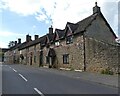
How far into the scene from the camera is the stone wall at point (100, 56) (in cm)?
2577

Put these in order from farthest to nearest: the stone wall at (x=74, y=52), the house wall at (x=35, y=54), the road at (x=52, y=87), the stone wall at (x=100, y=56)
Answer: the house wall at (x=35, y=54)
the stone wall at (x=74, y=52)
the stone wall at (x=100, y=56)
the road at (x=52, y=87)

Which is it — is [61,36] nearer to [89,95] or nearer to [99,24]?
[99,24]

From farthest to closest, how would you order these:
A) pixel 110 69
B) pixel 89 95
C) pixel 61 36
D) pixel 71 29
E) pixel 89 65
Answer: pixel 61 36, pixel 71 29, pixel 89 65, pixel 110 69, pixel 89 95

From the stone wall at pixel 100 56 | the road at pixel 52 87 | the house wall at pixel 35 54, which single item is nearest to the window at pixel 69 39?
the stone wall at pixel 100 56

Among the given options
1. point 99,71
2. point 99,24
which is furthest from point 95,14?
point 99,71

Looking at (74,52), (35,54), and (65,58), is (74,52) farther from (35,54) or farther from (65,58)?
(35,54)

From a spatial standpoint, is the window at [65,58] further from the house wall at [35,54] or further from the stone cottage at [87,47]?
the house wall at [35,54]

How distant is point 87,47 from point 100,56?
401 centimetres

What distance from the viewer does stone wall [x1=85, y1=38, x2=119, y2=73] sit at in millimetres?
25766

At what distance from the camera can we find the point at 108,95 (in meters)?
11.3

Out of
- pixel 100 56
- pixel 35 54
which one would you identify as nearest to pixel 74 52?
pixel 100 56

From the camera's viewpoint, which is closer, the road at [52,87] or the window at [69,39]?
the road at [52,87]

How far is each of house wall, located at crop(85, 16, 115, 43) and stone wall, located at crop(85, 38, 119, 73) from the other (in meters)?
2.24

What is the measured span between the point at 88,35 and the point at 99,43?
5308 mm
